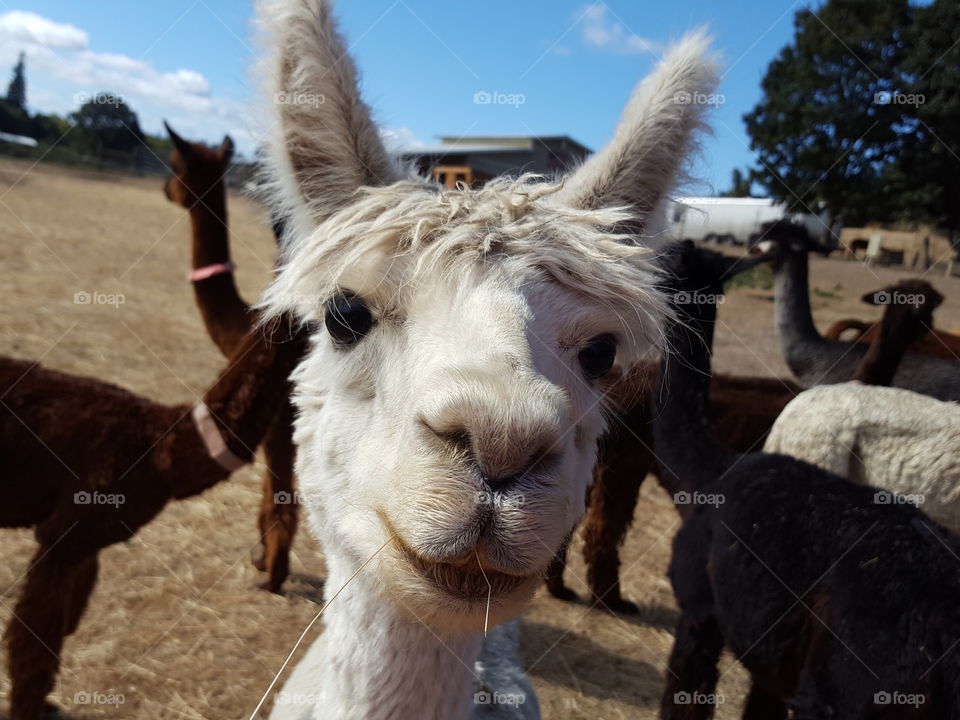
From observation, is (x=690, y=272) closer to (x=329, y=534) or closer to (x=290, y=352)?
(x=290, y=352)

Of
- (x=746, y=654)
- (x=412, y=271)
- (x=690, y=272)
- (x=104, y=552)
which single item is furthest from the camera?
(x=104, y=552)

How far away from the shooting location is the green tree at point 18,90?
126ft

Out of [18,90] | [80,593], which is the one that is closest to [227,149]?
[80,593]

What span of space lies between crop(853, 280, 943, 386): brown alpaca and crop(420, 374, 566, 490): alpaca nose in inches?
137

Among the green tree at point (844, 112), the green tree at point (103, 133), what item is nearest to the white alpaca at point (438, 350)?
the green tree at point (844, 112)

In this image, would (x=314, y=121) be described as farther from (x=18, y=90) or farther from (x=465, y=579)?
(x=18, y=90)

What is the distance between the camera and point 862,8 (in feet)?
60.7

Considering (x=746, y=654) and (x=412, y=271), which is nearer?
(x=412, y=271)

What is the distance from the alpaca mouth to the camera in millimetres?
1294

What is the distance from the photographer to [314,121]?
171 cm

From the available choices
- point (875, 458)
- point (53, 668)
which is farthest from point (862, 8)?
point (53, 668)

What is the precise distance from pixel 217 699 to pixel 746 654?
2.49m

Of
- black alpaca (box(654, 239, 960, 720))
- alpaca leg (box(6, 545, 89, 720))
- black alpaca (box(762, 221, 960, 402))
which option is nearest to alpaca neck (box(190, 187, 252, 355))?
alpaca leg (box(6, 545, 89, 720))

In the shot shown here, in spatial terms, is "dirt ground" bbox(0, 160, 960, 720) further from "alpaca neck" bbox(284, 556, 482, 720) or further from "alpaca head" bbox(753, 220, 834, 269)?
"alpaca head" bbox(753, 220, 834, 269)
